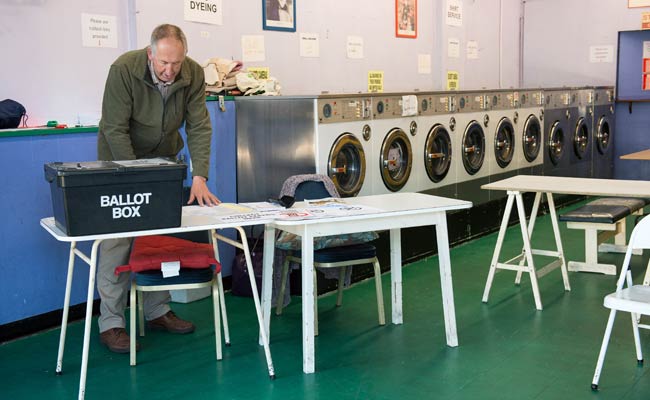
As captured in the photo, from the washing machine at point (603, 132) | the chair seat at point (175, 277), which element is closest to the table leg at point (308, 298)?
the chair seat at point (175, 277)

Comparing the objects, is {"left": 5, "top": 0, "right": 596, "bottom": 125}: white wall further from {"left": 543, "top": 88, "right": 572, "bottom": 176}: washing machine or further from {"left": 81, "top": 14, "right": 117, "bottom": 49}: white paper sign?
{"left": 543, "top": 88, "right": 572, "bottom": 176}: washing machine

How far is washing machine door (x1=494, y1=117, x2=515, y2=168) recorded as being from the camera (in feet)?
23.2

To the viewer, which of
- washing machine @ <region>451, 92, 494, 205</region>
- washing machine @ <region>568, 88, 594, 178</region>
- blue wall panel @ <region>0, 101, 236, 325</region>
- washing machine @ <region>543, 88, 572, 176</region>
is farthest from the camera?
washing machine @ <region>568, 88, 594, 178</region>

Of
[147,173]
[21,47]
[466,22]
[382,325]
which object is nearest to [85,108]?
[21,47]

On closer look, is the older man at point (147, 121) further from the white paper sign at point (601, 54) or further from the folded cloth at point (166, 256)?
the white paper sign at point (601, 54)

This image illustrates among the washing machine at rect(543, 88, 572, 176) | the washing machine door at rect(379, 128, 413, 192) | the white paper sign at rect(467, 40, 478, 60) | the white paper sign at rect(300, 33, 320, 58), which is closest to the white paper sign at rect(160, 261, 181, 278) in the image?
the washing machine door at rect(379, 128, 413, 192)

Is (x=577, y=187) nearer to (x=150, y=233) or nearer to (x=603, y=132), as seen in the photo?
(x=150, y=233)

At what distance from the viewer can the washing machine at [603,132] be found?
8.97 meters

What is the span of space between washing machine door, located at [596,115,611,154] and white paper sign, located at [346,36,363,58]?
142 inches

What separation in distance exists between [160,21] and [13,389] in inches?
101

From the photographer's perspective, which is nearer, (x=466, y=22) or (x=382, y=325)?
(x=382, y=325)

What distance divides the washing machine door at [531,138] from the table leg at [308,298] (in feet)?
14.9

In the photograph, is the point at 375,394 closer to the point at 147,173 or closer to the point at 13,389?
the point at 147,173

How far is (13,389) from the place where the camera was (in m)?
3.50
